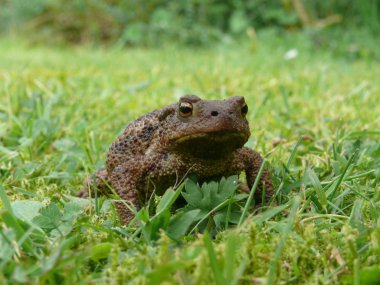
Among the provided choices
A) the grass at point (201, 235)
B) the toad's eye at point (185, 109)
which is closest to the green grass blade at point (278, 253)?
the grass at point (201, 235)

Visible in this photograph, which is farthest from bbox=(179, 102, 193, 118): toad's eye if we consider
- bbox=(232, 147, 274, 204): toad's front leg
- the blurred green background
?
the blurred green background

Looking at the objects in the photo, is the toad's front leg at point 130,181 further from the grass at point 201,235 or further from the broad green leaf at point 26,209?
the broad green leaf at point 26,209

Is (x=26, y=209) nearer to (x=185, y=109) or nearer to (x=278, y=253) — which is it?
(x=185, y=109)

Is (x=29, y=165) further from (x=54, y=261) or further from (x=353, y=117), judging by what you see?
(x=353, y=117)

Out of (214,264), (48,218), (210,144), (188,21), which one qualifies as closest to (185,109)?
(210,144)

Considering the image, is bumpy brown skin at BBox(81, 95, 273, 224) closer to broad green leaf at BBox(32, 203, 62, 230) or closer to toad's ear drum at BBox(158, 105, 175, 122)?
toad's ear drum at BBox(158, 105, 175, 122)

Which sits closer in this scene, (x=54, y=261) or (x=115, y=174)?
(x=54, y=261)

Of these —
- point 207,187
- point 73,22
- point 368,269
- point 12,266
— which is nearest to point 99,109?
point 207,187

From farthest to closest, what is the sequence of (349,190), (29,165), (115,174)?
1. (29,165)
2. (115,174)
3. (349,190)
